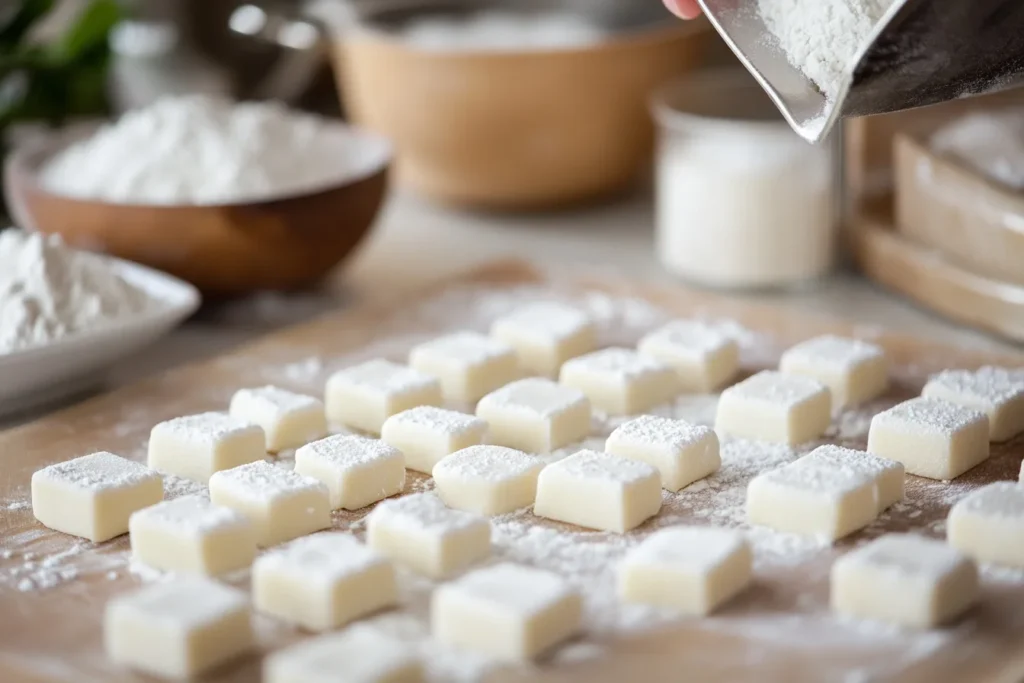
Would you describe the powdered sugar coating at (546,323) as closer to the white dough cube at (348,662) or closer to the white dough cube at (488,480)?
the white dough cube at (488,480)

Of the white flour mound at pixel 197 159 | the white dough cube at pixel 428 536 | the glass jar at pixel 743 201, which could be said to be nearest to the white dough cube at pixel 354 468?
the white dough cube at pixel 428 536

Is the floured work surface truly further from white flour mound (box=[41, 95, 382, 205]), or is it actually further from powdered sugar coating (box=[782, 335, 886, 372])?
white flour mound (box=[41, 95, 382, 205])

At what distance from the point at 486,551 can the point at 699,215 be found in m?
0.92

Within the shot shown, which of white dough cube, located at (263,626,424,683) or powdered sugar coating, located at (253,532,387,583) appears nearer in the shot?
white dough cube, located at (263,626,424,683)

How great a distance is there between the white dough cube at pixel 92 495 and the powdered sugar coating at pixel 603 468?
0.43m

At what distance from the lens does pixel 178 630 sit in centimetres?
108

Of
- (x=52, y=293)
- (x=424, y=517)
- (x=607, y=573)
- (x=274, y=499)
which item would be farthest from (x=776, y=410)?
(x=52, y=293)

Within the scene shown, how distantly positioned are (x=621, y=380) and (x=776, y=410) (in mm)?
204

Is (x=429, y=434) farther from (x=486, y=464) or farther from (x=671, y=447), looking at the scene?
(x=671, y=447)

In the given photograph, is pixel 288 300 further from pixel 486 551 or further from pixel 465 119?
pixel 486 551

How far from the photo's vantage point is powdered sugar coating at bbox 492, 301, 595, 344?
182 cm

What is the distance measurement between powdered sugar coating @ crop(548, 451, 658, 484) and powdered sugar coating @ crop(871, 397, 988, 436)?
303mm

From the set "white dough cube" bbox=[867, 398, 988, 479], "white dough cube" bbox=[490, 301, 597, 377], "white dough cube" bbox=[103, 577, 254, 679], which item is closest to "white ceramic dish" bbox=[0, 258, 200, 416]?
"white dough cube" bbox=[490, 301, 597, 377]

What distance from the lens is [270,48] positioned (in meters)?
3.07
